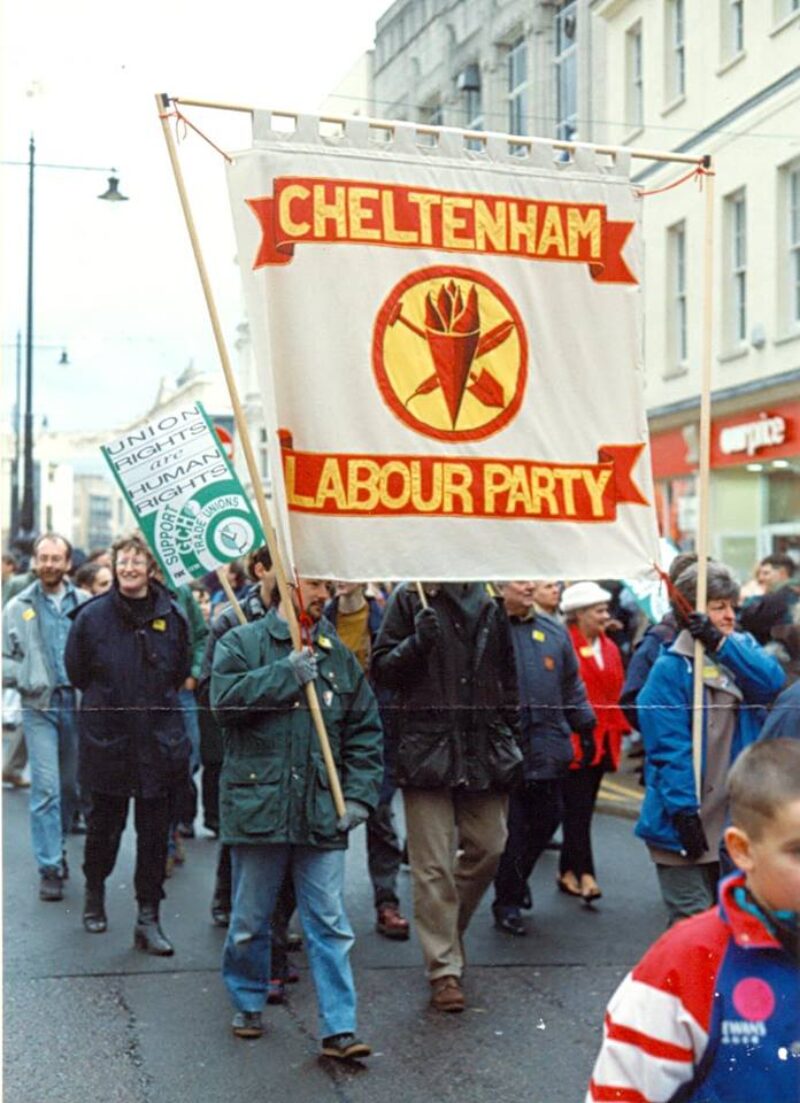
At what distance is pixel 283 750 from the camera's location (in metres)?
5.89

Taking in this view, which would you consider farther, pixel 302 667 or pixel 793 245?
pixel 793 245

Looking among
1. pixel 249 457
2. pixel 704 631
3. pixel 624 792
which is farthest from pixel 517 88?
pixel 624 792

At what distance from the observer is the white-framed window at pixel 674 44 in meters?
5.20

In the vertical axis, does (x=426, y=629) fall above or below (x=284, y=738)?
above

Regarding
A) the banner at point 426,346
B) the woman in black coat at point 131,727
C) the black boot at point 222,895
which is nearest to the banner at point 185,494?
the woman in black coat at point 131,727

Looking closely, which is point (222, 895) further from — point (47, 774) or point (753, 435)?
point (753, 435)

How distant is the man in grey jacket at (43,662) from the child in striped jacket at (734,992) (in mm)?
6767

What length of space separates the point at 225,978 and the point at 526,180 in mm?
2780

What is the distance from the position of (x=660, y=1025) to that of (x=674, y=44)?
138 inches

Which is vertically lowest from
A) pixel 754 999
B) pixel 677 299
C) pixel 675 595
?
pixel 754 999

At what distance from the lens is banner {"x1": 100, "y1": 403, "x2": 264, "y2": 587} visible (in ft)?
24.0

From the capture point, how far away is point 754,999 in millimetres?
2475

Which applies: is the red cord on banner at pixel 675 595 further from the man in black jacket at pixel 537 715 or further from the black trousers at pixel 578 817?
the black trousers at pixel 578 817

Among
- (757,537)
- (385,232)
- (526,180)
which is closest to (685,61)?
(526,180)
